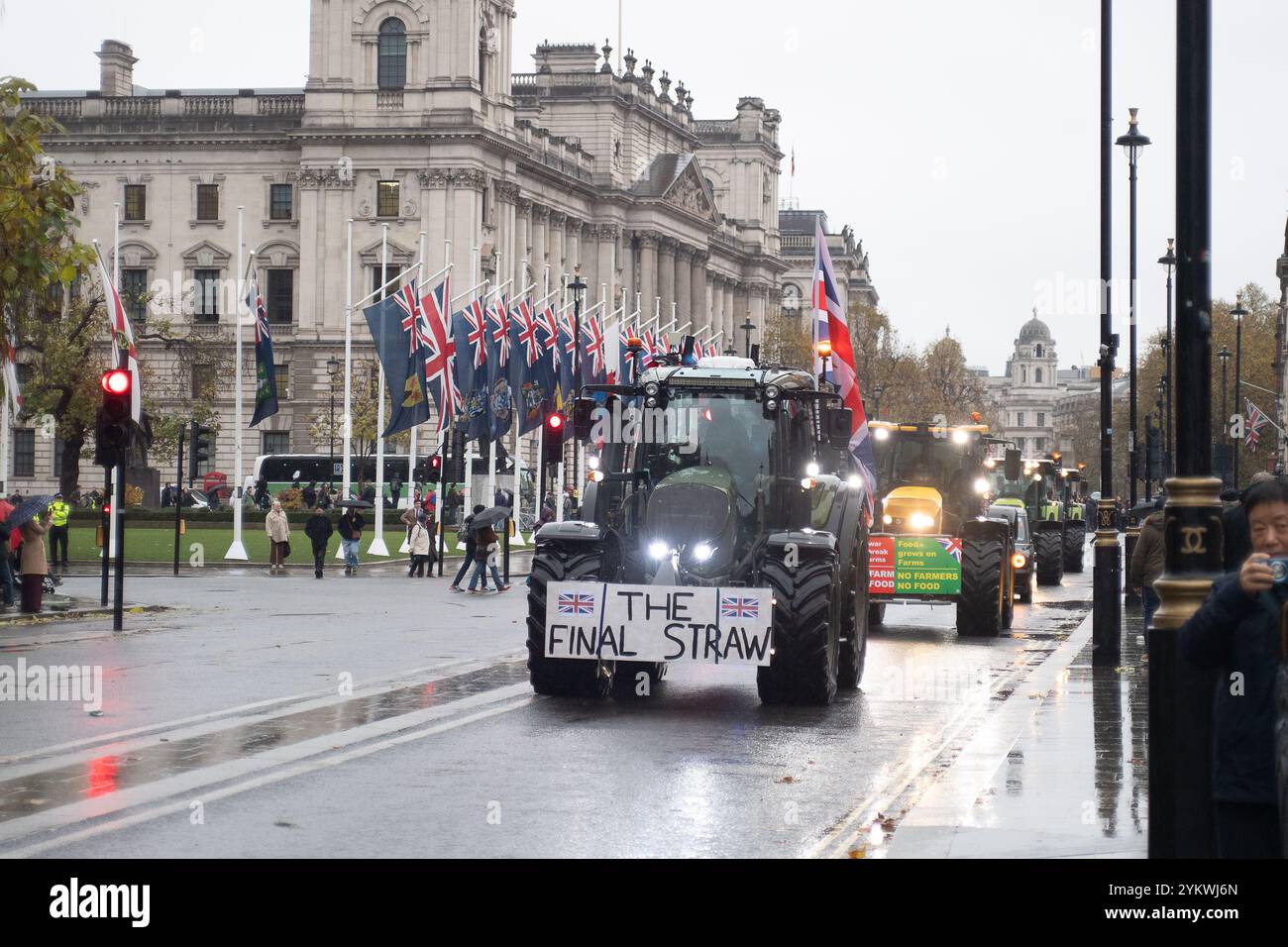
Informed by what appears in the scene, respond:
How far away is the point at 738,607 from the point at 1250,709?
8774 mm

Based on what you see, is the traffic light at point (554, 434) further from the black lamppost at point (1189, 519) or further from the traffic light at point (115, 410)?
the black lamppost at point (1189, 519)

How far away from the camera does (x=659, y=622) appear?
15562mm

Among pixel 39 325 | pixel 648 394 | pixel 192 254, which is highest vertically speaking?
pixel 192 254

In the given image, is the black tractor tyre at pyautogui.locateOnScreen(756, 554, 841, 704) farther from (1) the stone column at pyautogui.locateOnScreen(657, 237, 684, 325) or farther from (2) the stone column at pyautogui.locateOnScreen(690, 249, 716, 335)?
(2) the stone column at pyautogui.locateOnScreen(690, 249, 716, 335)

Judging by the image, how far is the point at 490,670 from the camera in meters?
19.3

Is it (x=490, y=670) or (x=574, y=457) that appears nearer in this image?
(x=490, y=670)

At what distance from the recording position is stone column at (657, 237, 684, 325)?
115 metres

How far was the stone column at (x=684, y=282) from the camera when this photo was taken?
390 feet

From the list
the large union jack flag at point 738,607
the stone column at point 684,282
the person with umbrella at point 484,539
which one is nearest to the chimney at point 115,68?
the stone column at point 684,282

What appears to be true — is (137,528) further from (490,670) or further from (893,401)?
(893,401)

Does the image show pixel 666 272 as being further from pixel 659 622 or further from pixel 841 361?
pixel 659 622

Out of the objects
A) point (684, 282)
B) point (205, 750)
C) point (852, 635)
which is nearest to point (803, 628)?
point (852, 635)
